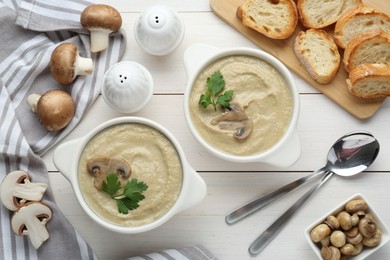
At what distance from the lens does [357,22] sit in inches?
101

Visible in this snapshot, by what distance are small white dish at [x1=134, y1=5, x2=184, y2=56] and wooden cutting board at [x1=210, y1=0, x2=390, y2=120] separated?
195mm

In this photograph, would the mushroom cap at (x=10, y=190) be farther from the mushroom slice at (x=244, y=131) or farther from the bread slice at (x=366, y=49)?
the bread slice at (x=366, y=49)

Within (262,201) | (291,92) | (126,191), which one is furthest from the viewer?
(262,201)

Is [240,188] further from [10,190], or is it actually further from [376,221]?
[10,190]

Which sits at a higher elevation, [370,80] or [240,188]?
[370,80]

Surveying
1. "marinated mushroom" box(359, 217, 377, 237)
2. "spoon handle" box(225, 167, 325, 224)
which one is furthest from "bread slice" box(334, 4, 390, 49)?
"marinated mushroom" box(359, 217, 377, 237)

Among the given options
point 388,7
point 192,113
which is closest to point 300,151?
point 192,113

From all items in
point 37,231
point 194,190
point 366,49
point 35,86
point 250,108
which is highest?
point 366,49

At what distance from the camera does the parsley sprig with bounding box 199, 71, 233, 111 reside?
2.37m

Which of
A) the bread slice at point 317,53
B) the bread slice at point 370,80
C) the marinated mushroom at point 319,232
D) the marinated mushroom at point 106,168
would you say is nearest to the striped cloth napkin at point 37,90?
the marinated mushroom at point 106,168

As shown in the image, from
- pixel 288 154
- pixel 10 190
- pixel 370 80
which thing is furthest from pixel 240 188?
pixel 10 190

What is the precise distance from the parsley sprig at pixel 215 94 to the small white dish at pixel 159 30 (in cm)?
24

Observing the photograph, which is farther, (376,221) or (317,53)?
(317,53)

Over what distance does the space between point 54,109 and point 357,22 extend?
3.79 ft
